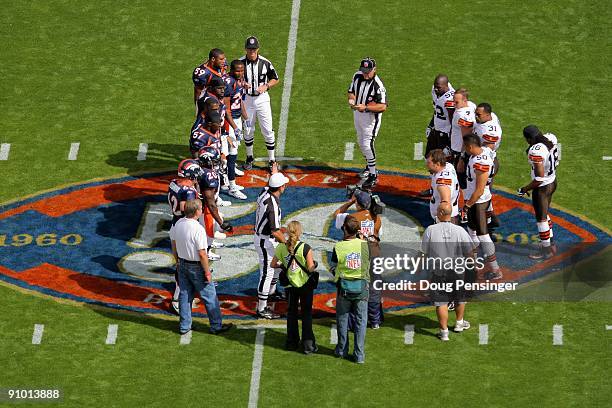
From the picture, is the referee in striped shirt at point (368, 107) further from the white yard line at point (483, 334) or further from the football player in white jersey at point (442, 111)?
the white yard line at point (483, 334)

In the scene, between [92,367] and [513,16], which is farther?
[513,16]

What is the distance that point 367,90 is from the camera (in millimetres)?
25719

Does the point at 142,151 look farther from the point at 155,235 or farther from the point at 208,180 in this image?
the point at 208,180

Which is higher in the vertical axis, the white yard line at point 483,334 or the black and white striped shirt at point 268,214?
the black and white striped shirt at point 268,214

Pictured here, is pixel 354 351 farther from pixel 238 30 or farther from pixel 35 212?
pixel 238 30

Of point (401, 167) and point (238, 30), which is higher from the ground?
point (238, 30)

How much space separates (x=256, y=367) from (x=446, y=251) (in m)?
3.03

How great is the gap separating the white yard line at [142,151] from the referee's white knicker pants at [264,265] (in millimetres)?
5430

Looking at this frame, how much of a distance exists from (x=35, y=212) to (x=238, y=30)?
23.0ft

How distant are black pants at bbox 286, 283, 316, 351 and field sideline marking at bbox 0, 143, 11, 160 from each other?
7.74 meters

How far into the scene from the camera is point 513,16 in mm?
30547

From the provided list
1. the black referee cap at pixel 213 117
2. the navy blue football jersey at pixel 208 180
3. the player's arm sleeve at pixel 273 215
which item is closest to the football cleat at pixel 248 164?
the black referee cap at pixel 213 117

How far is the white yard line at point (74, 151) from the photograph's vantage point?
2692cm

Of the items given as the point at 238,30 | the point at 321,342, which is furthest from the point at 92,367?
the point at 238,30
